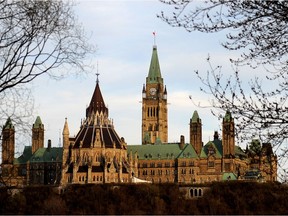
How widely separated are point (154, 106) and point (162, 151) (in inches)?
1161

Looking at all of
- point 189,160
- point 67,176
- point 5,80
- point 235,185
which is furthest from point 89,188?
point 5,80

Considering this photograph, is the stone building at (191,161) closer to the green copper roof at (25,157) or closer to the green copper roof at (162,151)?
the green copper roof at (162,151)

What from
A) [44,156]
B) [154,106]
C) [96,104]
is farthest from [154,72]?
[44,156]

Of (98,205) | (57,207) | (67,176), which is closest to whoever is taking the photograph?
(57,207)

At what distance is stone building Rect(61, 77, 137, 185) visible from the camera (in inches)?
4599

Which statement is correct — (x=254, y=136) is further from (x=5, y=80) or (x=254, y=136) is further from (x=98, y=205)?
(x=98, y=205)

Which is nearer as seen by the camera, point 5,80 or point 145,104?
point 5,80

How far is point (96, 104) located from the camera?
427 feet

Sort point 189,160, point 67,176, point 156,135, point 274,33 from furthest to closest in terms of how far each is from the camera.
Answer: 1. point 156,135
2. point 189,160
3. point 67,176
4. point 274,33

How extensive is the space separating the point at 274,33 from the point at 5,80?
6.61m

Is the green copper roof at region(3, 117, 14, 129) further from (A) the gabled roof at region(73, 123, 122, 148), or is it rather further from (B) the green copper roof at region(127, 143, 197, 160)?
(B) the green copper roof at region(127, 143, 197, 160)

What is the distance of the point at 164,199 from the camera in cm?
7881

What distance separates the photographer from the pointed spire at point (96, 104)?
128000mm

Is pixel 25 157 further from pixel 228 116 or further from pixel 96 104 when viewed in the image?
pixel 228 116
